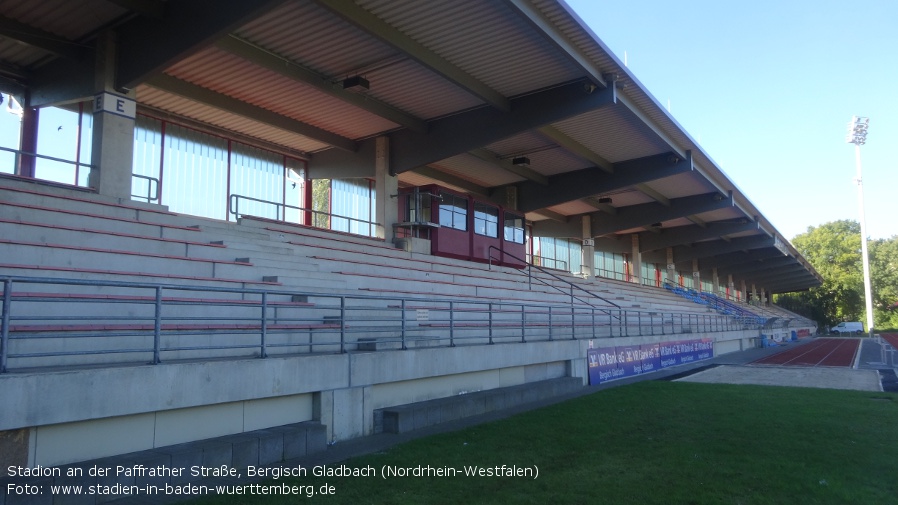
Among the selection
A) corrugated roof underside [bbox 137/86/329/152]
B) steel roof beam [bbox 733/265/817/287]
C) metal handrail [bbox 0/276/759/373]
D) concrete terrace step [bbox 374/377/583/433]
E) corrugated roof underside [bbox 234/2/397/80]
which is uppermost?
corrugated roof underside [bbox 234/2/397/80]

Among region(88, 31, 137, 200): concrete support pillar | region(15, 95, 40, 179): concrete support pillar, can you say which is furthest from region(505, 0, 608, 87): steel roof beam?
region(15, 95, 40, 179): concrete support pillar

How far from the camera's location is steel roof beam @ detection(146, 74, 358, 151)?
15492 mm

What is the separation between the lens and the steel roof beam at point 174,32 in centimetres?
1111

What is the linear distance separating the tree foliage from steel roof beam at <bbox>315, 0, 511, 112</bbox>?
88.4 metres

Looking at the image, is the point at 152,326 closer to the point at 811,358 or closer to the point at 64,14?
the point at 64,14

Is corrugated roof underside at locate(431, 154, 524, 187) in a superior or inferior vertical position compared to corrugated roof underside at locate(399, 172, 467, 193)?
superior

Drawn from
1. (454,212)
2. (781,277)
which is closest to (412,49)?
(454,212)

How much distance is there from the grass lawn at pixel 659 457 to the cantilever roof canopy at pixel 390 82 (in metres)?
7.78

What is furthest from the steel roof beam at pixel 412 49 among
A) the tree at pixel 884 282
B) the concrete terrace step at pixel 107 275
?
the tree at pixel 884 282

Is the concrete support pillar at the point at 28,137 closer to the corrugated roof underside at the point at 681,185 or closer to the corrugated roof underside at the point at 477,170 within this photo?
the corrugated roof underside at the point at 477,170

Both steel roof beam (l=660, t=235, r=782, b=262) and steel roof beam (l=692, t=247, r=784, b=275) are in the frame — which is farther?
steel roof beam (l=692, t=247, r=784, b=275)

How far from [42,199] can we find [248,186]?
10049 mm

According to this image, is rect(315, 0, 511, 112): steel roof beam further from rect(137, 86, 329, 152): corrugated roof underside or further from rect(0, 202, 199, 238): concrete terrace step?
rect(137, 86, 329, 152): corrugated roof underside

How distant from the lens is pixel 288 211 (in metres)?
21.7
